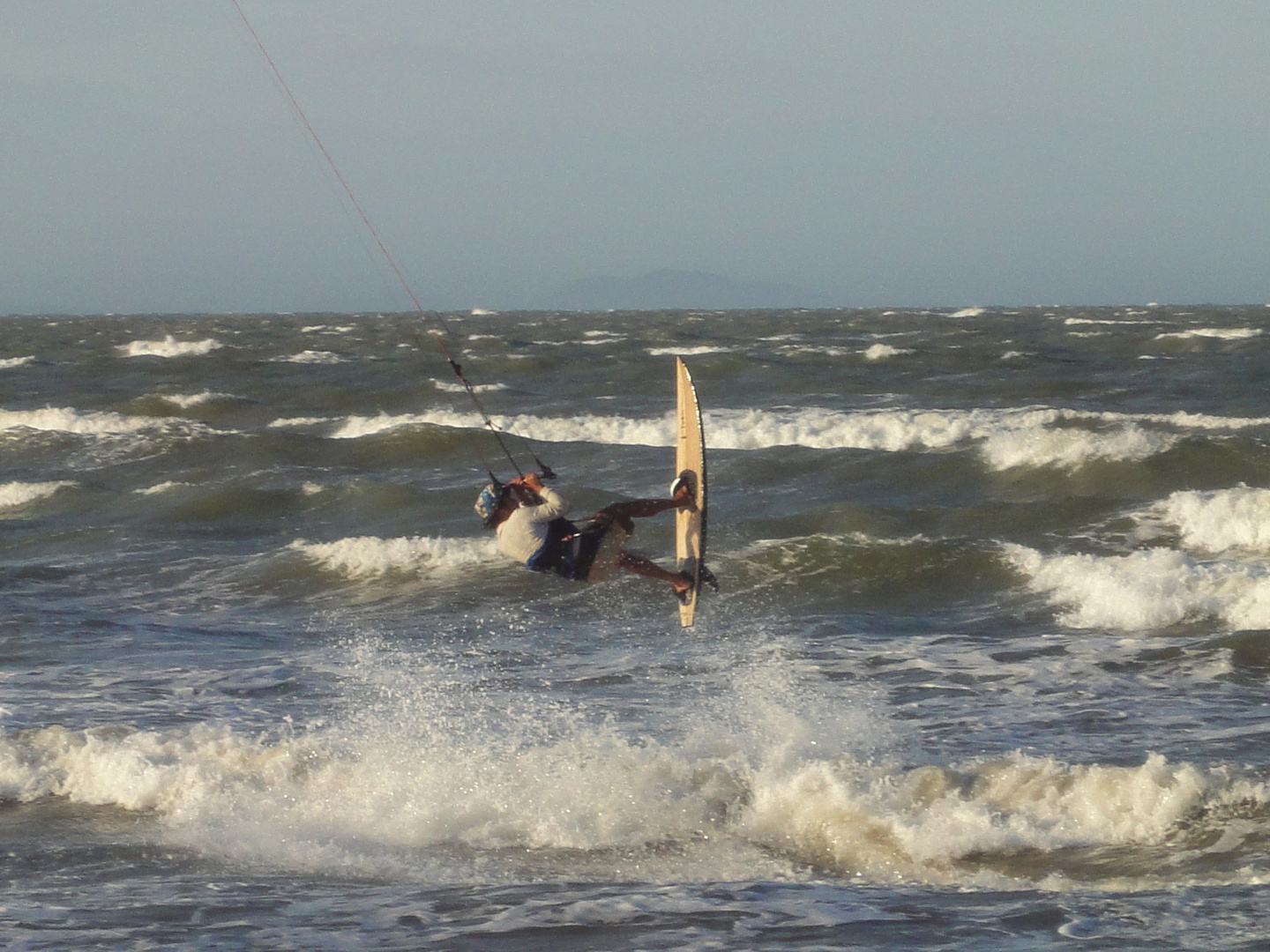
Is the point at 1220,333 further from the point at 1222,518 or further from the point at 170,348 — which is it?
the point at 170,348

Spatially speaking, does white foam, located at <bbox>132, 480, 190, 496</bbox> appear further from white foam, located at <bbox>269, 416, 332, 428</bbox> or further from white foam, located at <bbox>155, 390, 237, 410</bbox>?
white foam, located at <bbox>155, 390, 237, 410</bbox>

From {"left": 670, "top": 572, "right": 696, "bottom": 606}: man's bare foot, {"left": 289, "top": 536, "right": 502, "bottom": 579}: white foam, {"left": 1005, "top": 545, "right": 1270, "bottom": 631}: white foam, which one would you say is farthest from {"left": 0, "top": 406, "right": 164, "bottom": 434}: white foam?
{"left": 670, "top": 572, "right": 696, "bottom": 606}: man's bare foot

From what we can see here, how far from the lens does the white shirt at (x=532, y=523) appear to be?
32.5ft

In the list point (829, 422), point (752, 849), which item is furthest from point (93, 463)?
point (752, 849)

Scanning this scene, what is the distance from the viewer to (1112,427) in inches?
912

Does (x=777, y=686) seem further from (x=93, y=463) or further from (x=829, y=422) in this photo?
(x=93, y=463)

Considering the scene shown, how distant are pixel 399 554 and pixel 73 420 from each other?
63.8 ft

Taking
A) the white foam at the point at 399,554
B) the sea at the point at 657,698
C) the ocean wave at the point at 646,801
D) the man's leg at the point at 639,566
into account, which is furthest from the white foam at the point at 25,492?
the man's leg at the point at 639,566

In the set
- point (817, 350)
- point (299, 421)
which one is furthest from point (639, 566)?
point (817, 350)

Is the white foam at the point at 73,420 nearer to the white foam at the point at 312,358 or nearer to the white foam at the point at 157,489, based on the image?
the white foam at the point at 157,489

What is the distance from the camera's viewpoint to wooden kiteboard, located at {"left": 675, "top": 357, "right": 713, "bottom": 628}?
35.3ft

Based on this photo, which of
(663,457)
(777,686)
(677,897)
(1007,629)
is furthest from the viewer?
(663,457)

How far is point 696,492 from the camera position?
10914 mm

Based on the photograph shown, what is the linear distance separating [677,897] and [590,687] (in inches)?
198
